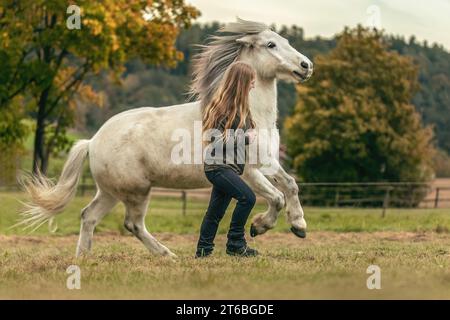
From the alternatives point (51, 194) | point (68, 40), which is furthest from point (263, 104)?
point (68, 40)

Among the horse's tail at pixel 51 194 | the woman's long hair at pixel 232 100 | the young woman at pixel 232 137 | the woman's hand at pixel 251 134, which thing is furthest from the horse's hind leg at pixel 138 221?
the woman's hand at pixel 251 134

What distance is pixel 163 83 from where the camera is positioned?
73375 millimetres

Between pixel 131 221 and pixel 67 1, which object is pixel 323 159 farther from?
pixel 131 221

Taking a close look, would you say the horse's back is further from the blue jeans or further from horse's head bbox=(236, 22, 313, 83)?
horse's head bbox=(236, 22, 313, 83)

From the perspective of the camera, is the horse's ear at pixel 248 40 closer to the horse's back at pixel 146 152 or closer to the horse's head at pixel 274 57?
the horse's head at pixel 274 57

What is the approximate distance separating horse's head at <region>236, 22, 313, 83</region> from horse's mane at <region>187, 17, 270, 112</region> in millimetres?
82

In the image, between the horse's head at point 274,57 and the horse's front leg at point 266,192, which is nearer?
the horse's front leg at point 266,192

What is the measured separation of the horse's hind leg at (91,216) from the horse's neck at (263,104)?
6.74 feet

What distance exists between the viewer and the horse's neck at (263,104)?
29.9ft

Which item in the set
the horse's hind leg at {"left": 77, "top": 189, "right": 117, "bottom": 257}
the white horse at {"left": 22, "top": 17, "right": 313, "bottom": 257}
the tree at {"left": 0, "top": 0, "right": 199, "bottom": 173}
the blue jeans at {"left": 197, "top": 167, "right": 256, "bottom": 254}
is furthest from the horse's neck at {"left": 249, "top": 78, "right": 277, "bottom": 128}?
the tree at {"left": 0, "top": 0, "right": 199, "bottom": 173}

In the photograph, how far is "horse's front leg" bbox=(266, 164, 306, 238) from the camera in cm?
876

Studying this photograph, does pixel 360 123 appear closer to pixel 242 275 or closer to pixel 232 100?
pixel 232 100

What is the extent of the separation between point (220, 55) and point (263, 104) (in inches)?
32.5
